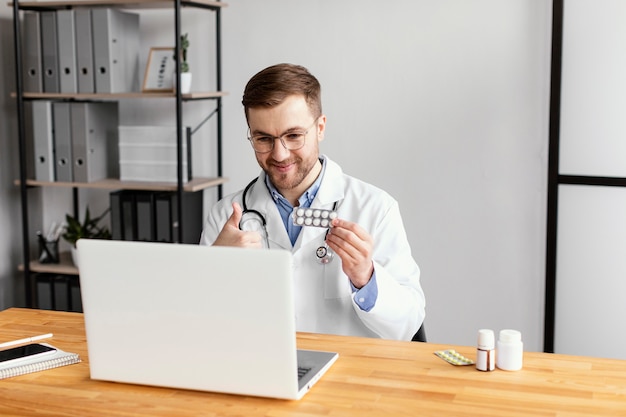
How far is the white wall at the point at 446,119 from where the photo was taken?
3473 mm

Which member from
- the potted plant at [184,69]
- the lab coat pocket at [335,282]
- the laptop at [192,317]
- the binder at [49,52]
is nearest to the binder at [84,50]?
the binder at [49,52]

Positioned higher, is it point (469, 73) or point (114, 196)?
point (469, 73)

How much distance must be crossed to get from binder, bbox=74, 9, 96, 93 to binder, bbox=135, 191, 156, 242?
0.52 m

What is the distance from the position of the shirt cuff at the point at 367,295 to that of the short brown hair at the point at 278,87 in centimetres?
52

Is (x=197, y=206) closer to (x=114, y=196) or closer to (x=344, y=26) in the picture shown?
(x=114, y=196)

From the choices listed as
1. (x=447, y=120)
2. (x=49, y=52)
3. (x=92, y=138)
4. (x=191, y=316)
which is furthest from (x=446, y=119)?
(x=191, y=316)

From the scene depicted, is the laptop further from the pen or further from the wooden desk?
the pen

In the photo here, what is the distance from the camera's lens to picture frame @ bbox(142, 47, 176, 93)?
376cm

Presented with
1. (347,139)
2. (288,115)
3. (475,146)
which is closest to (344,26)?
(347,139)

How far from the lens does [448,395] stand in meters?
1.57

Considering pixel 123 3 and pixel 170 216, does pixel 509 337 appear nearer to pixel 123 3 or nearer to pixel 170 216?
pixel 170 216

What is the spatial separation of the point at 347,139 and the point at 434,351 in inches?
78.7

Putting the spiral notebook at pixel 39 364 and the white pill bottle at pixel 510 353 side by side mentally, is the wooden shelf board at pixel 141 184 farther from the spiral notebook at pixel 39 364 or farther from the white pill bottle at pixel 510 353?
the white pill bottle at pixel 510 353

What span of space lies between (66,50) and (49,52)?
10cm
